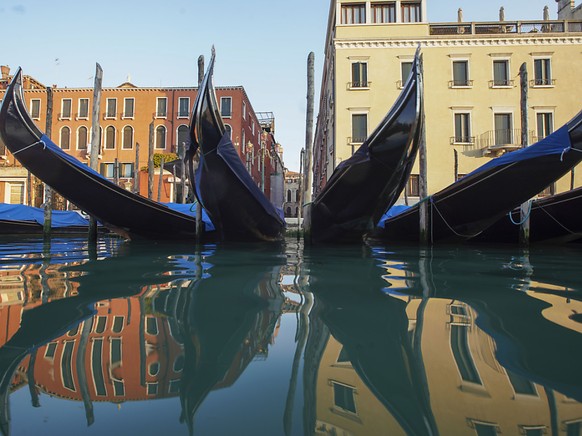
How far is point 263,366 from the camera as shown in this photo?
0.97m

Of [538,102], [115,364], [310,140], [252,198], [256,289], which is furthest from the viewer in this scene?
[538,102]

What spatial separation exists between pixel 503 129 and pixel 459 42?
124 inches

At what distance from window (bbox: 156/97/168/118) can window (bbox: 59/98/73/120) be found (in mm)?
4217

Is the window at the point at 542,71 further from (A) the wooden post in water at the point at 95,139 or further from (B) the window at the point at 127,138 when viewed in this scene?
(B) the window at the point at 127,138

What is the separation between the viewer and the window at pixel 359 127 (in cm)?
1321

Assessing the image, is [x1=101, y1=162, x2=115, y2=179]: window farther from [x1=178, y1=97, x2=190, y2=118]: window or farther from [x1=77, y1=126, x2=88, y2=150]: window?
[x1=178, y1=97, x2=190, y2=118]: window

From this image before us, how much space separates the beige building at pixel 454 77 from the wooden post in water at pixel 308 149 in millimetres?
6905

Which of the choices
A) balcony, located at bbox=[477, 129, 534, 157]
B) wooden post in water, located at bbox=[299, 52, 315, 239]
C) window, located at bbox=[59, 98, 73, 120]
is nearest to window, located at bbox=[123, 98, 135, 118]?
window, located at bbox=[59, 98, 73, 120]

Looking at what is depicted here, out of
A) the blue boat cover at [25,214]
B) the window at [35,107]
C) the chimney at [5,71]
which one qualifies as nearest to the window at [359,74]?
the blue boat cover at [25,214]

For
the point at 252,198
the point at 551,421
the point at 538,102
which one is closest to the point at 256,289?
the point at 551,421

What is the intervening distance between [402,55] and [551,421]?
1403 cm

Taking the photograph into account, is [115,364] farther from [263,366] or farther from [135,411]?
[263,366]

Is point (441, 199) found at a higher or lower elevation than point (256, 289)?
higher

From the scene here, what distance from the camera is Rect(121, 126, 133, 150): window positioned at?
1897cm
